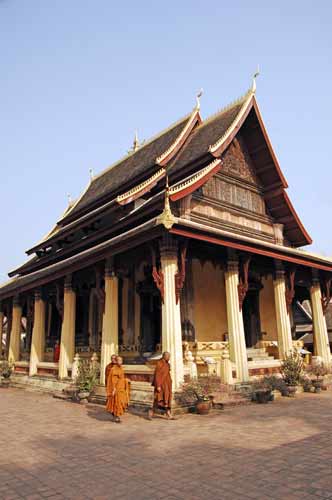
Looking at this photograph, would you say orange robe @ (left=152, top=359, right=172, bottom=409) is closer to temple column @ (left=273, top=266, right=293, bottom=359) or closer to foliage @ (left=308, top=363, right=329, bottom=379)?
temple column @ (left=273, top=266, right=293, bottom=359)

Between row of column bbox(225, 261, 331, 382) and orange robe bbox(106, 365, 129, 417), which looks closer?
orange robe bbox(106, 365, 129, 417)

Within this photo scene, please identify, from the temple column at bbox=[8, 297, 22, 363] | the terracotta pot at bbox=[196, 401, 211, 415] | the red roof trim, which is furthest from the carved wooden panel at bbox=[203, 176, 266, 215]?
the temple column at bbox=[8, 297, 22, 363]

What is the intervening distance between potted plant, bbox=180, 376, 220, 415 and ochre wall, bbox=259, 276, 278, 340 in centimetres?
738

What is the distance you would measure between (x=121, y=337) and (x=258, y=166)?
8.12 m

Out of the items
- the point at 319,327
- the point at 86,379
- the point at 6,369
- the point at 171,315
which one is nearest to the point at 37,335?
the point at 6,369

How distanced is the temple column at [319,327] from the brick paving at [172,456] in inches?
246

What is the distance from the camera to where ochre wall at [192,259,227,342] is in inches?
514

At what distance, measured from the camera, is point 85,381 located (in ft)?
35.2

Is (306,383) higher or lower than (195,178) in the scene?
lower

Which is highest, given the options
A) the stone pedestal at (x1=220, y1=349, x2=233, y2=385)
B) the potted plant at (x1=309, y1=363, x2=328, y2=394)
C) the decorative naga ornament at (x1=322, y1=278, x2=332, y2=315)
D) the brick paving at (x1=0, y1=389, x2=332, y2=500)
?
the decorative naga ornament at (x1=322, y1=278, x2=332, y2=315)

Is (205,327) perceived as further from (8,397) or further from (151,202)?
(8,397)

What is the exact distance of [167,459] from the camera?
5.04 m

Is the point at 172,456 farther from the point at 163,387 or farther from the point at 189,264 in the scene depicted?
the point at 189,264

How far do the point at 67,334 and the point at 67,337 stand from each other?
10 centimetres
